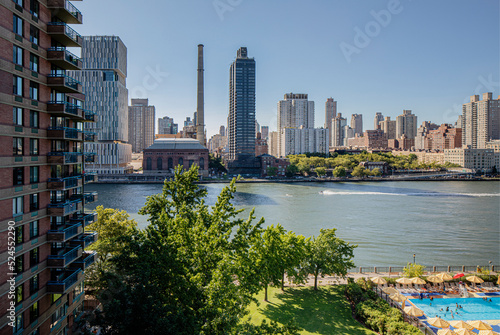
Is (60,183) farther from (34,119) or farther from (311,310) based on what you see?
(311,310)

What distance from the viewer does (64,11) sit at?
12.8m

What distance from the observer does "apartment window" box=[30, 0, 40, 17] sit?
11.5m

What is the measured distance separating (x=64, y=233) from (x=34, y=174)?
241 centimetres

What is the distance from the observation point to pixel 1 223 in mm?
9797

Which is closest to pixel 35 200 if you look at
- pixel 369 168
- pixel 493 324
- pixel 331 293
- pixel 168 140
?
pixel 331 293

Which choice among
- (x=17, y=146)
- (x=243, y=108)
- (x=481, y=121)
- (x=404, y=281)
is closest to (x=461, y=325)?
(x=404, y=281)

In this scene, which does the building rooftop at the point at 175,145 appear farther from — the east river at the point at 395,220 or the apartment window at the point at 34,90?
the apartment window at the point at 34,90

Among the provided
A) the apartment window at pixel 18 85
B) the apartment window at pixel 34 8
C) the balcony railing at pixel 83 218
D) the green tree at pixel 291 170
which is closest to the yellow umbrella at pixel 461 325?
the balcony railing at pixel 83 218

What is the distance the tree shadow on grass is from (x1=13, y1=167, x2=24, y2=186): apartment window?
12.9m

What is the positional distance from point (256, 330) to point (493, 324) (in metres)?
15.2

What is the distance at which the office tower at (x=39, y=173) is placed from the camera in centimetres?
1013

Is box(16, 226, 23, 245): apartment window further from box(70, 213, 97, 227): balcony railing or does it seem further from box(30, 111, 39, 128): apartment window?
box(30, 111, 39, 128): apartment window

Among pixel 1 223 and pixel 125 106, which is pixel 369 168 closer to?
pixel 125 106

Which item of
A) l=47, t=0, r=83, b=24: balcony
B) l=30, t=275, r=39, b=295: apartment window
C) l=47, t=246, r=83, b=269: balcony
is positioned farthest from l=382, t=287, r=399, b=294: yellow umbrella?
l=47, t=0, r=83, b=24: balcony
